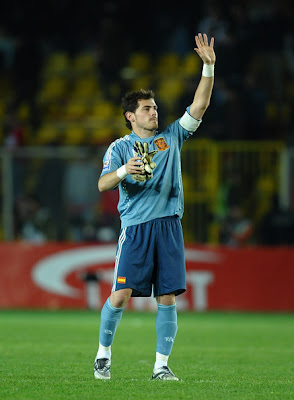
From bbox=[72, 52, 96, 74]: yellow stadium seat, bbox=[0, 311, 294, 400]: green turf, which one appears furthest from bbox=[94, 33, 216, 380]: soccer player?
bbox=[72, 52, 96, 74]: yellow stadium seat

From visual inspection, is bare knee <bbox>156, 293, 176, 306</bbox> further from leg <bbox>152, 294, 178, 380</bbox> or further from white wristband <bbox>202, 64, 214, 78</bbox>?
white wristband <bbox>202, 64, 214, 78</bbox>

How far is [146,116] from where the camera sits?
6770 mm

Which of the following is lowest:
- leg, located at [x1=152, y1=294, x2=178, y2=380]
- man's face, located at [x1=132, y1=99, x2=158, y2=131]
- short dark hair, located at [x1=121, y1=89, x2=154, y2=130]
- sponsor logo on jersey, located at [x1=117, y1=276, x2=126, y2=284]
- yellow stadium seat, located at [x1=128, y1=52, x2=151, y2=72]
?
leg, located at [x1=152, y1=294, x2=178, y2=380]

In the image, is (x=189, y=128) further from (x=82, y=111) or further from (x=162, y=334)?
(x=82, y=111)

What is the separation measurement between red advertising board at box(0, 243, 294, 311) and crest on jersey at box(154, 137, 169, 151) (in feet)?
28.2

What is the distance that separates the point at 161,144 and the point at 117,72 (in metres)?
12.3

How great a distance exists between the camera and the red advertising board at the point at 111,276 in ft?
49.5

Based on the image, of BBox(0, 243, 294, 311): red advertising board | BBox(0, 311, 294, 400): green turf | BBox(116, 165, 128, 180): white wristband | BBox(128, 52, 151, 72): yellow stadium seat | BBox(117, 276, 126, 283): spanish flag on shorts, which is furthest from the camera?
BBox(128, 52, 151, 72): yellow stadium seat

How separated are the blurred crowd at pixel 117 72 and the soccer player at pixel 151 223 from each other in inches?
346

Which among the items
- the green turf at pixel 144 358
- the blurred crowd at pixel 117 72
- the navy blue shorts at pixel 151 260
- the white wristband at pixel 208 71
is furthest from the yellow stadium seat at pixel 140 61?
the navy blue shorts at pixel 151 260

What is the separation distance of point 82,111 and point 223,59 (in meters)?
3.71

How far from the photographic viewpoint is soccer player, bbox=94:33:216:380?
6.54 meters

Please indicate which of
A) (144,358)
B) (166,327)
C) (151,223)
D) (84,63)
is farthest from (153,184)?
(84,63)

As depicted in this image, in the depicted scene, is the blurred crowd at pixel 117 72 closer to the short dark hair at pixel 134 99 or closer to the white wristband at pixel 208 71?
the short dark hair at pixel 134 99
